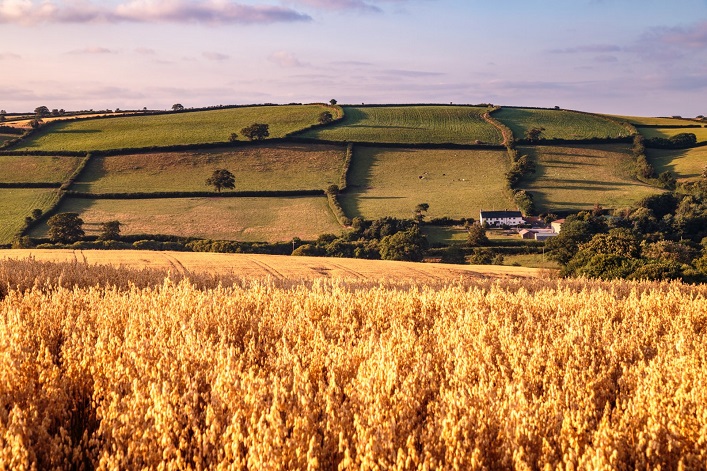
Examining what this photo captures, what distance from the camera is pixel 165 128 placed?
119125mm

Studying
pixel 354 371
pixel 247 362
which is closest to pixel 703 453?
pixel 354 371

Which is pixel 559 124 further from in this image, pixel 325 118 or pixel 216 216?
pixel 216 216

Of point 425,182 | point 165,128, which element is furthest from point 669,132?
point 165,128

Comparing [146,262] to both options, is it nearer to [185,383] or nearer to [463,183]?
[185,383]

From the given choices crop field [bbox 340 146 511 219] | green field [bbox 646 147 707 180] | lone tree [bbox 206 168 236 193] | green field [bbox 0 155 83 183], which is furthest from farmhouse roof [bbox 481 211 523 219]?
green field [bbox 0 155 83 183]

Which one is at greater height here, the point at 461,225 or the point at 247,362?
the point at 247,362

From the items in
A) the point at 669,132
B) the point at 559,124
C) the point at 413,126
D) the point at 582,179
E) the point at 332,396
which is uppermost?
the point at 559,124

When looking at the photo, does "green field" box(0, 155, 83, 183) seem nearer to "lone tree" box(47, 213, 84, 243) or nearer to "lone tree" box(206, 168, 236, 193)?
"lone tree" box(206, 168, 236, 193)

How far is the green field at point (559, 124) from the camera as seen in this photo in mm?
127250

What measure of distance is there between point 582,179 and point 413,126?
37.7 m

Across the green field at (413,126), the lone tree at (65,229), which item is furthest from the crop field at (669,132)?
the lone tree at (65,229)

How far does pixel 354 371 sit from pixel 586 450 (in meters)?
2.67

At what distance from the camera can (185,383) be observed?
6.36 metres

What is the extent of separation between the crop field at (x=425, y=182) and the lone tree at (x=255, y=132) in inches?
644
